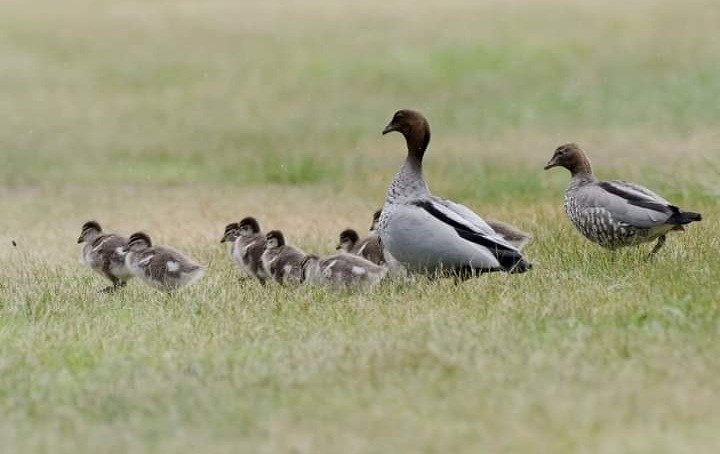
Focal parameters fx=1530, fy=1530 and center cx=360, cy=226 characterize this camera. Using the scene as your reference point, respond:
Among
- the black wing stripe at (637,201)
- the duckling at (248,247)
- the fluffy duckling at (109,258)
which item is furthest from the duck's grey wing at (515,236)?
the fluffy duckling at (109,258)

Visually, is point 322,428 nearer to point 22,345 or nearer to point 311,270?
point 22,345

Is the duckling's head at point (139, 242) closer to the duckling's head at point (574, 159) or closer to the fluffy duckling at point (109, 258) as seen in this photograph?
the fluffy duckling at point (109, 258)

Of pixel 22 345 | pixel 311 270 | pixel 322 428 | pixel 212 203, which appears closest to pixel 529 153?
pixel 212 203

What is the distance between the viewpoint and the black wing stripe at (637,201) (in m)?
11.3

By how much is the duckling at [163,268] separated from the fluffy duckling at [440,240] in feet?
4.67

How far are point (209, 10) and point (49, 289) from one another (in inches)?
1058

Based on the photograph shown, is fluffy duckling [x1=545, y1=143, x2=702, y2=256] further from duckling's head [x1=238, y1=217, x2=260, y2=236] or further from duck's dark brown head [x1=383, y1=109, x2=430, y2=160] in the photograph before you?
duckling's head [x1=238, y1=217, x2=260, y2=236]

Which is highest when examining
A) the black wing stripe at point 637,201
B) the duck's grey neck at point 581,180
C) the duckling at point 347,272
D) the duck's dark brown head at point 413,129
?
the duck's dark brown head at point 413,129

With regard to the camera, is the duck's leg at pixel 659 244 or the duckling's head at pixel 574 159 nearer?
the duck's leg at pixel 659 244

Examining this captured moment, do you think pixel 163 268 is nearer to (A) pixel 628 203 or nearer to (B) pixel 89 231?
(B) pixel 89 231

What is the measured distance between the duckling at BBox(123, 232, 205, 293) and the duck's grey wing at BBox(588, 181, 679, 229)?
120 inches

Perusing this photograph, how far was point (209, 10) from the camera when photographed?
123 feet

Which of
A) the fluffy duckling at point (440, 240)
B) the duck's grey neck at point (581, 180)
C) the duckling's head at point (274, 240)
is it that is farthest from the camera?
Result: the duck's grey neck at point (581, 180)

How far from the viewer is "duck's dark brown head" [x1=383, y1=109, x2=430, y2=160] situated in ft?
38.5
